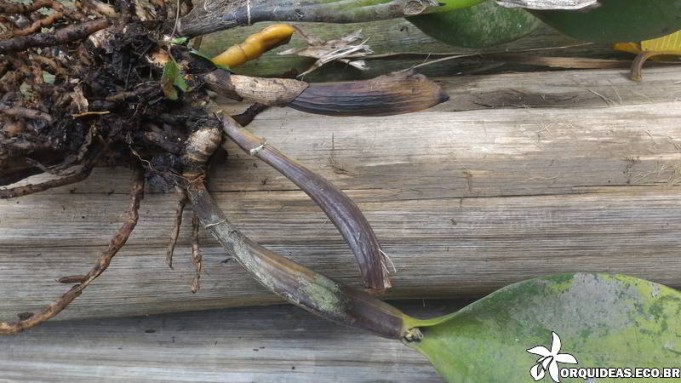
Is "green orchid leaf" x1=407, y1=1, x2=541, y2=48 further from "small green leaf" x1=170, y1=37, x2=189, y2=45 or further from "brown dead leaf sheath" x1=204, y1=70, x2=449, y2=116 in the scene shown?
"small green leaf" x1=170, y1=37, x2=189, y2=45

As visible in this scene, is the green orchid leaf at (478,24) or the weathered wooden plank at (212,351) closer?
the green orchid leaf at (478,24)

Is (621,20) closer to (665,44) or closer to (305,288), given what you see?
(665,44)

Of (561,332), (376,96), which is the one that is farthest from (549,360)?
(376,96)

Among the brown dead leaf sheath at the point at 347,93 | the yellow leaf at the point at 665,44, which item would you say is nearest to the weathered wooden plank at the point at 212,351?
the brown dead leaf sheath at the point at 347,93

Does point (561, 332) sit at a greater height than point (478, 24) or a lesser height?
lesser

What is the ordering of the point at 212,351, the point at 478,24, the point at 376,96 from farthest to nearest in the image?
the point at 212,351
the point at 478,24
the point at 376,96

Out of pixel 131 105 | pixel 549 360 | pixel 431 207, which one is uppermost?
pixel 131 105

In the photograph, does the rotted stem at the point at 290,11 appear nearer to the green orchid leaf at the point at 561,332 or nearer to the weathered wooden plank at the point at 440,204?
the weathered wooden plank at the point at 440,204

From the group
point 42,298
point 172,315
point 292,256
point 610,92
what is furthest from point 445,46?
point 42,298
